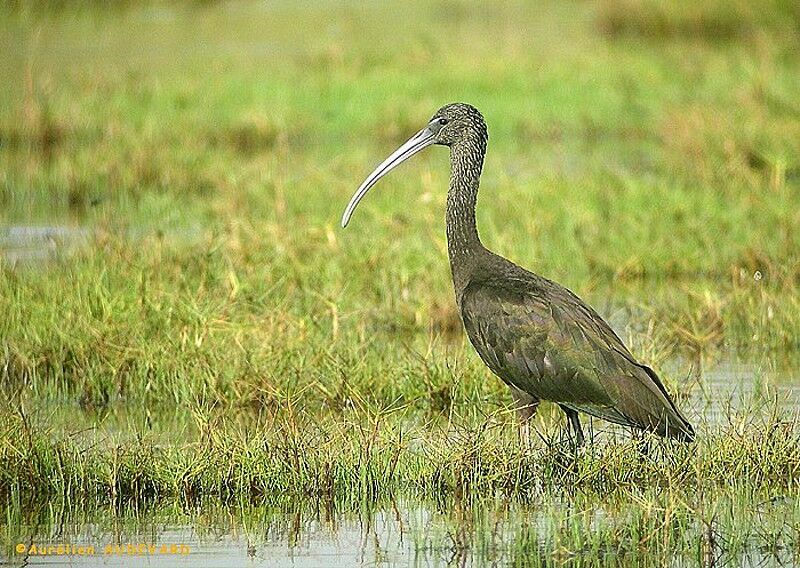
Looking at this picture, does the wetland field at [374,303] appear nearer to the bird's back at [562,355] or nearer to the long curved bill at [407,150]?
the bird's back at [562,355]

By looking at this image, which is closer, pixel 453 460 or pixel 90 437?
pixel 453 460

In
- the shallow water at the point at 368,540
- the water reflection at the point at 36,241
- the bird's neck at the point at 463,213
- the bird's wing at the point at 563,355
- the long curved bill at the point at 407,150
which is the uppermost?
the water reflection at the point at 36,241

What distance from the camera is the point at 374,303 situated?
1068 cm

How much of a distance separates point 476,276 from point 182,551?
2102 mm

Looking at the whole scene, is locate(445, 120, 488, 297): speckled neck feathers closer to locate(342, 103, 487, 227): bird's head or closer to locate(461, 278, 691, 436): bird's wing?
locate(342, 103, 487, 227): bird's head

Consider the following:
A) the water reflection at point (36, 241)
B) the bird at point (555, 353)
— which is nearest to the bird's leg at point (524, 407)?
the bird at point (555, 353)

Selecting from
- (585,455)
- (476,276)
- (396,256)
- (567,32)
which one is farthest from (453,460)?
(567,32)

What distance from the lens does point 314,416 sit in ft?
26.9

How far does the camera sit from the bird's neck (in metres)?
8.05

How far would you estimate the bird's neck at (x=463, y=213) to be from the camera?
805 centimetres

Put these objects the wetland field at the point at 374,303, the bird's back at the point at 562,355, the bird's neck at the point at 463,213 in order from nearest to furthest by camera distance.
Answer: the wetland field at the point at 374,303, the bird's back at the point at 562,355, the bird's neck at the point at 463,213

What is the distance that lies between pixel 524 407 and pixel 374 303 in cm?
320

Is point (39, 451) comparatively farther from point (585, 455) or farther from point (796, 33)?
point (796, 33)

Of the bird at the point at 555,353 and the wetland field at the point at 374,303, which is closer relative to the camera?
the wetland field at the point at 374,303
